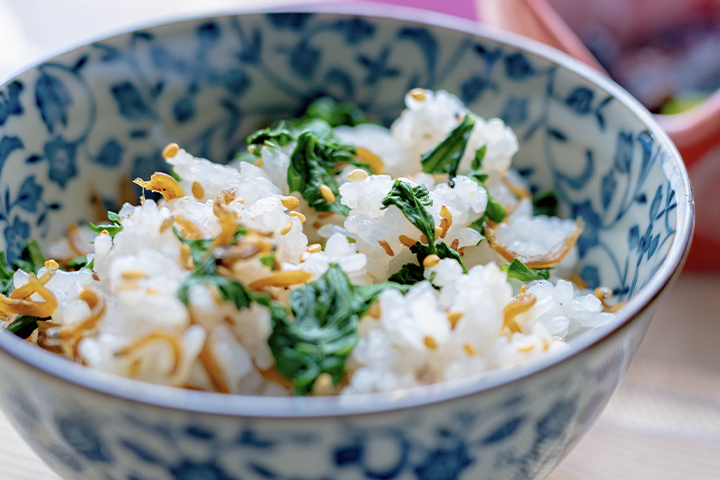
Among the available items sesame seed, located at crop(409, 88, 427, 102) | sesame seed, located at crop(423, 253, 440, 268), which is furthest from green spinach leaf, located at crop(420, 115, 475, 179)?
sesame seed, located at crop(423, 253, 440, 268)

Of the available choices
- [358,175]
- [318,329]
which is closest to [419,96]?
[358,175]

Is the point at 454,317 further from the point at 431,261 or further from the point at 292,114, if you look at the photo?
the point at 292,114

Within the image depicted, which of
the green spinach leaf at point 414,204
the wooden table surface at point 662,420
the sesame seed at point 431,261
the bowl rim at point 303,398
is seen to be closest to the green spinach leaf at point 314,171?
the green spinach leaf at point 414,204

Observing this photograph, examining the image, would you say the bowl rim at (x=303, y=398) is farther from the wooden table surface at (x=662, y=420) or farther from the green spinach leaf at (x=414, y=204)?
the wooden table surface at (x=662, y=420)

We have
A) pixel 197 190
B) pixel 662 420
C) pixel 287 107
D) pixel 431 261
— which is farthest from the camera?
pixel 287 107

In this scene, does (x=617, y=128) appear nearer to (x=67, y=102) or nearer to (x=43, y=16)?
(x=67, y=102)

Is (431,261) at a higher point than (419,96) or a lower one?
lower

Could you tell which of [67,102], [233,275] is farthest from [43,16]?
[233,275]

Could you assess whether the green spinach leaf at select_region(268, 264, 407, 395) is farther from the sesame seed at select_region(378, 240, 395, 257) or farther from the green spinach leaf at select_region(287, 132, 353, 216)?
the green spinach leaf at select_region(287, 132, 353, 216)

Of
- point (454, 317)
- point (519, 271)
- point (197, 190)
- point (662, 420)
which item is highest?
point (197, 190)
